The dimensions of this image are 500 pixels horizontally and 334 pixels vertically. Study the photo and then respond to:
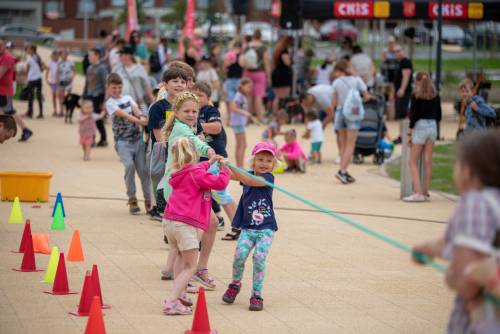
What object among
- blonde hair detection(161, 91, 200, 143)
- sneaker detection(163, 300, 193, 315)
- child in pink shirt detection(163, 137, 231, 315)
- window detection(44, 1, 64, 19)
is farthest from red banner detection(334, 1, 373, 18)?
window detection(44, 1, 64, 19)

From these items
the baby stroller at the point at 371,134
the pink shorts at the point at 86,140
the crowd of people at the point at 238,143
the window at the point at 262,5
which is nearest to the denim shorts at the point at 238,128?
the crowd of people at the point at 238,143

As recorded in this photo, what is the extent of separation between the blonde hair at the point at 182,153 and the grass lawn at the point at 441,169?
8.39 m

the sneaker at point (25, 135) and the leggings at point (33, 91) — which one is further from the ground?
the leggings at point (33, 91)

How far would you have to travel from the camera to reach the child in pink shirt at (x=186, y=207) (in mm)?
8117

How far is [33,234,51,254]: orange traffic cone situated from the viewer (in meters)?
10.6

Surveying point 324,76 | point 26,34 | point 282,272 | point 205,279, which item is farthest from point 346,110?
point 26,34

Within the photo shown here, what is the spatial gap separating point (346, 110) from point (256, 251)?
8.96 meters

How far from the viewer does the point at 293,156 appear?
59.8ft

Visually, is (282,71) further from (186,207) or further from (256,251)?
(186,207)

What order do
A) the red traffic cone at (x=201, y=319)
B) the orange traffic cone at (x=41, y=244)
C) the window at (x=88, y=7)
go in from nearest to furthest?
the red traffic cone at (x=201, y=319)
the orange traffic cone at (x=41, y=244)
the window at (x=88, y=7)

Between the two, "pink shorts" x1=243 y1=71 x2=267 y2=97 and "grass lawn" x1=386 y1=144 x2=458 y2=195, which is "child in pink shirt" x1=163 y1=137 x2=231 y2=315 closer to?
"grass lawn" x1=386 y1=144 x2=458 y2=195

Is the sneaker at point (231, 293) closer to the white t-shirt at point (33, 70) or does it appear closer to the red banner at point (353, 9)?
the red banner at point (353, 9)

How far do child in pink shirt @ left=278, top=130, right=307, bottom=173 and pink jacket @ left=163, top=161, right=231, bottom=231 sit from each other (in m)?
9.97

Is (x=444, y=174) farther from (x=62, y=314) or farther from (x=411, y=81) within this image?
(x=62, y=314)
